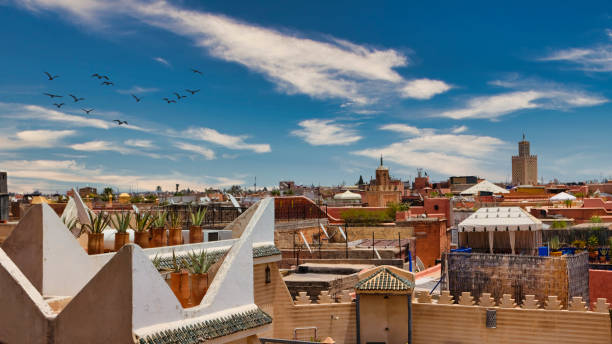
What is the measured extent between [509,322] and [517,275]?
192cm

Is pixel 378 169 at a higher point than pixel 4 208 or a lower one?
higher

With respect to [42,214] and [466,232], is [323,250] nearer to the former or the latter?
[466,232]

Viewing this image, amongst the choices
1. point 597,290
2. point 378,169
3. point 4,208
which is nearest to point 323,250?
point 597,290

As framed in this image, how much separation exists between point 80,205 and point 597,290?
15.0 m

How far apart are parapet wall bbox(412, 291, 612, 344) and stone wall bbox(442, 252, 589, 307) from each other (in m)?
1.16

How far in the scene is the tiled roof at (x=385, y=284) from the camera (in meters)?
13.6

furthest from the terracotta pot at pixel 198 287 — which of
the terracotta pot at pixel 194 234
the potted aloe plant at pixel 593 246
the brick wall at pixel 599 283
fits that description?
the potted aloe plant at pixel 593 246

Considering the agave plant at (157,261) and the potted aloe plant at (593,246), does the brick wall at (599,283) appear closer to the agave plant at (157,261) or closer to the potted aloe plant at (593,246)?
the potted aloe plant at (593,246)

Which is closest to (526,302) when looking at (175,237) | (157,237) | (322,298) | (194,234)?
(322,298)

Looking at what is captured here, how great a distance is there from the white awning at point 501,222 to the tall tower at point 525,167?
14274 centimetres

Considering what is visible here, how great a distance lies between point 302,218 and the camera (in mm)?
35562

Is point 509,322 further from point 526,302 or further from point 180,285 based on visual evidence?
point 180,285

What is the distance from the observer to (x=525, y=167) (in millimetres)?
154875

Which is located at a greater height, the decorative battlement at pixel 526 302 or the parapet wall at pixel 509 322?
the decorative battlement at pixel 526 302
